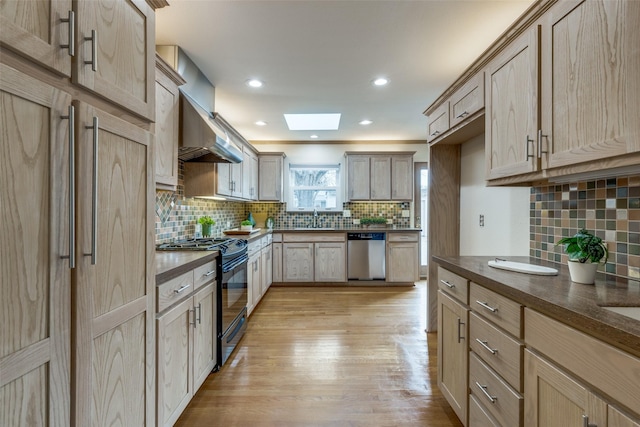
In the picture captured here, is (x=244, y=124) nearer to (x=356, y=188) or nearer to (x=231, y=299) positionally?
(x=356, y=188)

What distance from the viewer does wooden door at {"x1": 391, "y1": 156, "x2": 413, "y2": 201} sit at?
4.95 m

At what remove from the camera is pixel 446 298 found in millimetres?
1779

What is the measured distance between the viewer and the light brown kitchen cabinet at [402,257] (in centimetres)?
465

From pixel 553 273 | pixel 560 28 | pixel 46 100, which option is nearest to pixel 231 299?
pixel 46 100

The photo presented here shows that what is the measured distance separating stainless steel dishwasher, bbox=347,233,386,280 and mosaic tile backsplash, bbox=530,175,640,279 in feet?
9.25

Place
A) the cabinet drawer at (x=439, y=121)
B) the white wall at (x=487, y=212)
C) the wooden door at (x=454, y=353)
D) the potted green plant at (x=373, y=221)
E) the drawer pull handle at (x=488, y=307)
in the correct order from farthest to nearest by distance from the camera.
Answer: the potted green plant at (x=373, y=221) < the cabinet drawer at (x=439, y=121) < the white wall at (x=487, y=212) < the wooden door at (x=454, y=353) < the drawer pull handle at (x=488, y=307)

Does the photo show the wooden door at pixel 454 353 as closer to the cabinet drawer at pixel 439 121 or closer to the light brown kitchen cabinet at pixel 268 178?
the cabinet drawer at pixel 439 121

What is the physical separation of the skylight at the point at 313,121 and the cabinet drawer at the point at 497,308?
305cm

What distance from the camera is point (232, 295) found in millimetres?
2430

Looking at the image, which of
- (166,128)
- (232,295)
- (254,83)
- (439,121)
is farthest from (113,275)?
(439,121)

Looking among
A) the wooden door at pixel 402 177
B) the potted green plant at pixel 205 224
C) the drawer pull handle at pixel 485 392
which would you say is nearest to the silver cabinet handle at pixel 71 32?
the drawer pull handle at pixel 485 392

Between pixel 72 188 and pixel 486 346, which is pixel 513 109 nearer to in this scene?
pixel 486 346

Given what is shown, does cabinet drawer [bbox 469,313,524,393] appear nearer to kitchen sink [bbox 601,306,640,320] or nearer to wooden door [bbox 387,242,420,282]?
kitchen sink [bbox 601,306,640,320]

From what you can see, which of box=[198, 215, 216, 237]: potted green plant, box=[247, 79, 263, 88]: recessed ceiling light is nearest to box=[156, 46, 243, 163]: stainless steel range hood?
box=[247, 79, 263, 88]: recessed ceiling light
